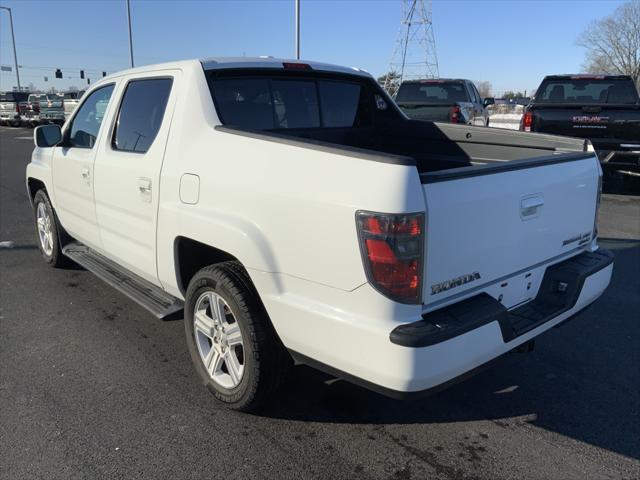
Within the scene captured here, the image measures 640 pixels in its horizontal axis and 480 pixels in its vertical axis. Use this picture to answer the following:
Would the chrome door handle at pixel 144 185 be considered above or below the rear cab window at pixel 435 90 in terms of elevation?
below

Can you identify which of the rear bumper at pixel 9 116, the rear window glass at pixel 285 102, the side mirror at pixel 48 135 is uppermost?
the rear window glass at pixel 285 102

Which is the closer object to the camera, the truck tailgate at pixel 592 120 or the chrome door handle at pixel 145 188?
the chrome door handle at pixel 145 188

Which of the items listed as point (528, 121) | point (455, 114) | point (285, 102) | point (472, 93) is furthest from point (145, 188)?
point (472, 93)

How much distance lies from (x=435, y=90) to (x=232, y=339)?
12.1m

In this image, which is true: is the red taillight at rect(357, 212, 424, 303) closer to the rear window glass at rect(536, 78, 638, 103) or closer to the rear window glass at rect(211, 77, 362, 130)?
the rear window glass at rect(211, 77, 362, 130)

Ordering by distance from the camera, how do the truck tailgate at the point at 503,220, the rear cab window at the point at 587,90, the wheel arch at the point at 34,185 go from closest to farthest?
the truck tailgate at the point at 503,220, the wheel arch at the point at 34,185, the rear cab window at the point at 587,90

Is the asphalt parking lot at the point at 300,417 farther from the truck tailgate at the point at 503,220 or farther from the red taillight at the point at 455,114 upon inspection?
the red taillight at the point at 455,114

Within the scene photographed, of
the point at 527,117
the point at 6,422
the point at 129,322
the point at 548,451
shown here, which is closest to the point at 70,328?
the point at 129,322

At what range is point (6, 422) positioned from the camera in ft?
10.1

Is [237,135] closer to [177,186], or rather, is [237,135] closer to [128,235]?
[177,186]

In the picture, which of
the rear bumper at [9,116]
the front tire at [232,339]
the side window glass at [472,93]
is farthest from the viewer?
the rear bumper at [9,116]

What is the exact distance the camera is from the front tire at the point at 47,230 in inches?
212

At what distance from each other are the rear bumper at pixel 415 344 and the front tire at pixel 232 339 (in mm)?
183

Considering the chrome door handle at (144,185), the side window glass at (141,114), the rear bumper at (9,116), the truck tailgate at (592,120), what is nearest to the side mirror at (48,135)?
the side window glass at (141,114)
